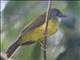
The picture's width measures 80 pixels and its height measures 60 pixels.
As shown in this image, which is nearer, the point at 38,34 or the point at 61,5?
the point at 61,5

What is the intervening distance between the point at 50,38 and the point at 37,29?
3.3 inches

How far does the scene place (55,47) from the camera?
748mm

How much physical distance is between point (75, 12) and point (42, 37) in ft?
0.45

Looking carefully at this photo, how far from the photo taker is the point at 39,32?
0.81m

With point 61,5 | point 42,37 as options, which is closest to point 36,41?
point 42,37

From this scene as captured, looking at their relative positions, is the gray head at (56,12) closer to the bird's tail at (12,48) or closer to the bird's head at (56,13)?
the bird's head at (56,13)

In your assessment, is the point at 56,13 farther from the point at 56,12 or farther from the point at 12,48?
the point at 12,48

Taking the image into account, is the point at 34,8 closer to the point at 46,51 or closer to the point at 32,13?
the point at 32,13

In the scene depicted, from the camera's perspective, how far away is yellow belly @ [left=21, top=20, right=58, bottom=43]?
78cm

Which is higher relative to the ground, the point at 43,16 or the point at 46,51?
the point at 43,16

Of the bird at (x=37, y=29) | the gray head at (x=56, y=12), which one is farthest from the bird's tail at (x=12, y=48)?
the gray head at (x=56, y=12)

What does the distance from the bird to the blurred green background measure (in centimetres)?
2

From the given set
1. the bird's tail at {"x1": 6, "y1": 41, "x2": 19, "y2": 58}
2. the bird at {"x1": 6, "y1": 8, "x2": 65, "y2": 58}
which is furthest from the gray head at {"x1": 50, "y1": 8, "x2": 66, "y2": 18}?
the bird's tail at {"x1": 6, "y1": 41, "x2": 19, "y2": 58}

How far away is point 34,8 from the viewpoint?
0.73m
